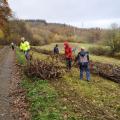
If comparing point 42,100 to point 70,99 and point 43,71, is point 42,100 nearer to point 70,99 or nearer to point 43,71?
point 70,99

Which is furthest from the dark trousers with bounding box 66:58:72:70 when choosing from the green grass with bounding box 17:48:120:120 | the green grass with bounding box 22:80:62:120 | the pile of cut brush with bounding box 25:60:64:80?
the green grass with bounding box 22:80:62:120

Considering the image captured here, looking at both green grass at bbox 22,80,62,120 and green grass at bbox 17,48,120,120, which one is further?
green grass at bbox 17,48,120,120

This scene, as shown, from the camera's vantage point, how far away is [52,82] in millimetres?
23375

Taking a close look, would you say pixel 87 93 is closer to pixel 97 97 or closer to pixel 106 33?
pixel 97 97

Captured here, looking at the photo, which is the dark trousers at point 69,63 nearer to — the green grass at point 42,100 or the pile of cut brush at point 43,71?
the pile of cut brush at point 43,71

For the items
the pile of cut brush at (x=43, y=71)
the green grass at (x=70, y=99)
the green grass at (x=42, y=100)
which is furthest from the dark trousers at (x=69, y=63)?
the green grass at (x=42, y=100)

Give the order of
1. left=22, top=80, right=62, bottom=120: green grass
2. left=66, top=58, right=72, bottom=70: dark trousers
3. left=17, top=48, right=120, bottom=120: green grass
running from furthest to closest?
left=66, top=58, right=72, bottom=70: dark trousers
left=17, top=48, right=120, bottom=120: green grass
left=22, top=80, right=62, bottom=120: green grass

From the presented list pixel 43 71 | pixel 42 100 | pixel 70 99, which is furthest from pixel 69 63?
pixel 42 100

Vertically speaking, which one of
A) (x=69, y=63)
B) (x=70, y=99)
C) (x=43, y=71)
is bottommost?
(x=70, y=99)

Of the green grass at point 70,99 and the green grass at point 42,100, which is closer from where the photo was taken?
the green grass at point 42,100

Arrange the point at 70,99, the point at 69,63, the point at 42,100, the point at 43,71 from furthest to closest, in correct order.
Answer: the point at 69,63 < the point at 43,71 < the point at 70,99 < the point at 42,100

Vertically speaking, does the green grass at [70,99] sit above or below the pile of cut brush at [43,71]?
below

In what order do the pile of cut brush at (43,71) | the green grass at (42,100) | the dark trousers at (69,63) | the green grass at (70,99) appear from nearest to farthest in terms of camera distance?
the green grass at (42,100) < the green grass at (70,99) < the pile of cut brush at (43,71) < the dark trousers at (69,63)

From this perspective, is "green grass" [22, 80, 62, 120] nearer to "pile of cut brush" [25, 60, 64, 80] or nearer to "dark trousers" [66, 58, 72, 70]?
"pile of cut brush" [25, 60, 64, 80]
